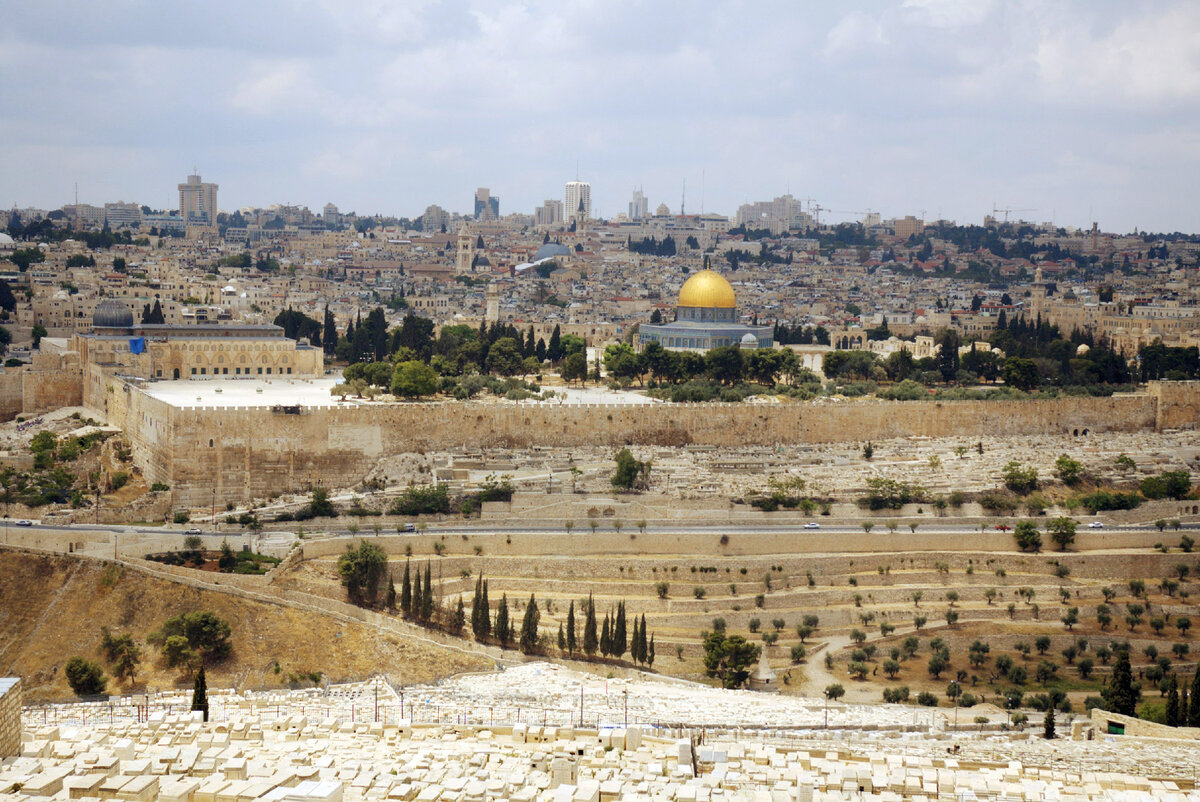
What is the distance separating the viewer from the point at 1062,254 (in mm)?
127438

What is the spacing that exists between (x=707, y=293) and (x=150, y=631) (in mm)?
32122

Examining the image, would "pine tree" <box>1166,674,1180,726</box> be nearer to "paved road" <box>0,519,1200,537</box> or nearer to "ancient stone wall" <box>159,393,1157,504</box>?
"paved road" <box>0,519,1200,537</box>

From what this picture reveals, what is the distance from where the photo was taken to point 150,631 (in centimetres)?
2952

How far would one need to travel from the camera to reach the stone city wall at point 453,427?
36.3 metres

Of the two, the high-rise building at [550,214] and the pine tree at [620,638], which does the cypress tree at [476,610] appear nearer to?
the pine tree at [620,638]

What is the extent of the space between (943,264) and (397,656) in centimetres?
10150

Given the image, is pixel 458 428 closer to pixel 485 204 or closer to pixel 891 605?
pixel 891 605

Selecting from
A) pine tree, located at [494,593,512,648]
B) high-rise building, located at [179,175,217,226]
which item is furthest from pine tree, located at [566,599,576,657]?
high-rise building, located at [179,175,217,226]

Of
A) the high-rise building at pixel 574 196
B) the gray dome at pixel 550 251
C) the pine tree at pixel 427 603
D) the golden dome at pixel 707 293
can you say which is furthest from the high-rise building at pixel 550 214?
the pine tree at pixel 427 603

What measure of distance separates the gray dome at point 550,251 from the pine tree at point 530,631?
278 feet

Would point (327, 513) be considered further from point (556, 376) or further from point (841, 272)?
point (841, 272)

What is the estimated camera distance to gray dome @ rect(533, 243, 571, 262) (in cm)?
11488

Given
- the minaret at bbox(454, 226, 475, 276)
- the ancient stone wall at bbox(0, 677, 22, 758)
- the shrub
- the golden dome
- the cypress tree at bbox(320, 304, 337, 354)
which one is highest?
the minaret at bbox(454, 226, 475, 276)

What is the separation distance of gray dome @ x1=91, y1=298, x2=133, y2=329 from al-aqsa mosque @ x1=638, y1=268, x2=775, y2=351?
18910mm
